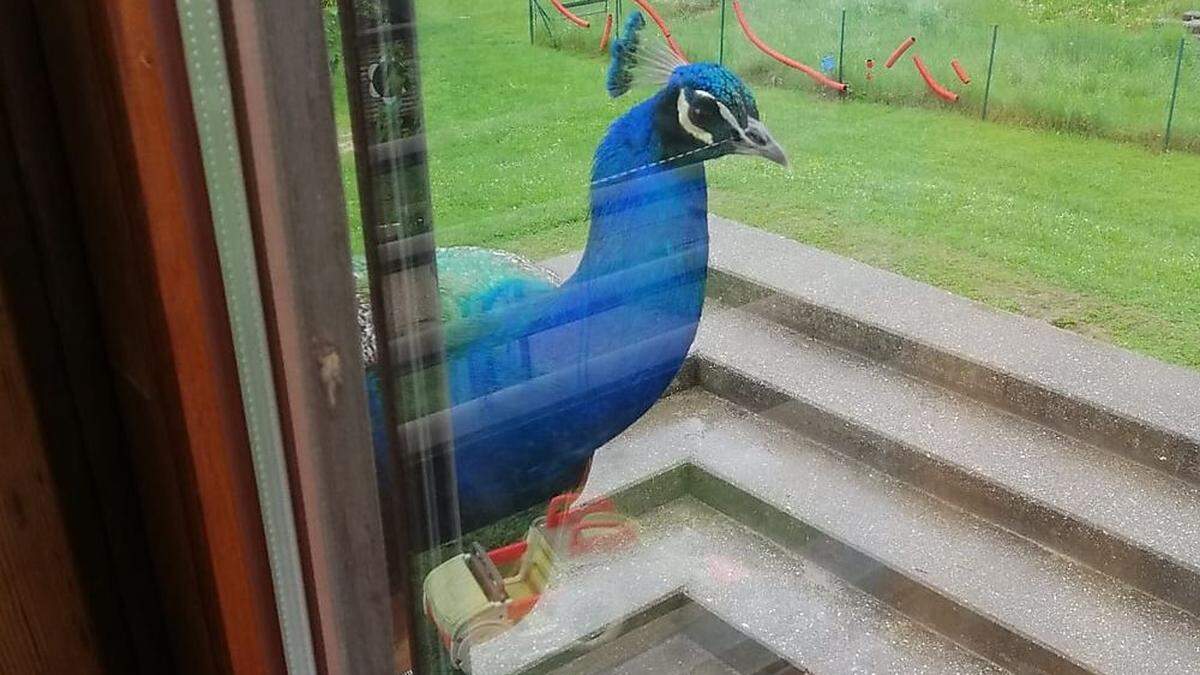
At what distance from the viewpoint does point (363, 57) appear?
602 mm

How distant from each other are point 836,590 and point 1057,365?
426mm

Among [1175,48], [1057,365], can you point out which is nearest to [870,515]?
[1057,365]

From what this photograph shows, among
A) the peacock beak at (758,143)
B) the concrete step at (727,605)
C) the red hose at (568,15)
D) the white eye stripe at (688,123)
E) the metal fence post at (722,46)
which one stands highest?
the red hose at (568,15)

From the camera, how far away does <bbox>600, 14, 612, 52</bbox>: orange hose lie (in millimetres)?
1017

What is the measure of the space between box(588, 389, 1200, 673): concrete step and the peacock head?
345 mm

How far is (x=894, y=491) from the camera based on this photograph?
146cm

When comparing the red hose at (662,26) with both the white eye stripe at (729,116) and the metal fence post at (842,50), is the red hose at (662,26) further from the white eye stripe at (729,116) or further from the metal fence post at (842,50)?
the metal fence post at (842,50)

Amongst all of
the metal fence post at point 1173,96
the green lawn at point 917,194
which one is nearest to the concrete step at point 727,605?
the green lawn at point 917,194

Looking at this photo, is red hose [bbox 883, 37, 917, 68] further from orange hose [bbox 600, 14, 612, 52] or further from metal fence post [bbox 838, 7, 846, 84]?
orange hose [bbox 600, 14, 612, 52]

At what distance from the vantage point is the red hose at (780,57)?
1062 millimetres

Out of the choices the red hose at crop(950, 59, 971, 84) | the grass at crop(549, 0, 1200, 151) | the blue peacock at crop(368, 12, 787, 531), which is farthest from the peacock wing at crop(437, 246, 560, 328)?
the red hose at crop(950, 59, 971, 84)

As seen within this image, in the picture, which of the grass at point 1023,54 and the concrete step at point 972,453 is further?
the concrete step at point 972,453

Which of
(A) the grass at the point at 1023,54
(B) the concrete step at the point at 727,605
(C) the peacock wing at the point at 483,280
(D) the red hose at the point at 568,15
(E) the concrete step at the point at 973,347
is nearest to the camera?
(C) the peacock wing at the point at 483,280

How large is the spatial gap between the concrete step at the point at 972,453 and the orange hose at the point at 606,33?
0.37m
